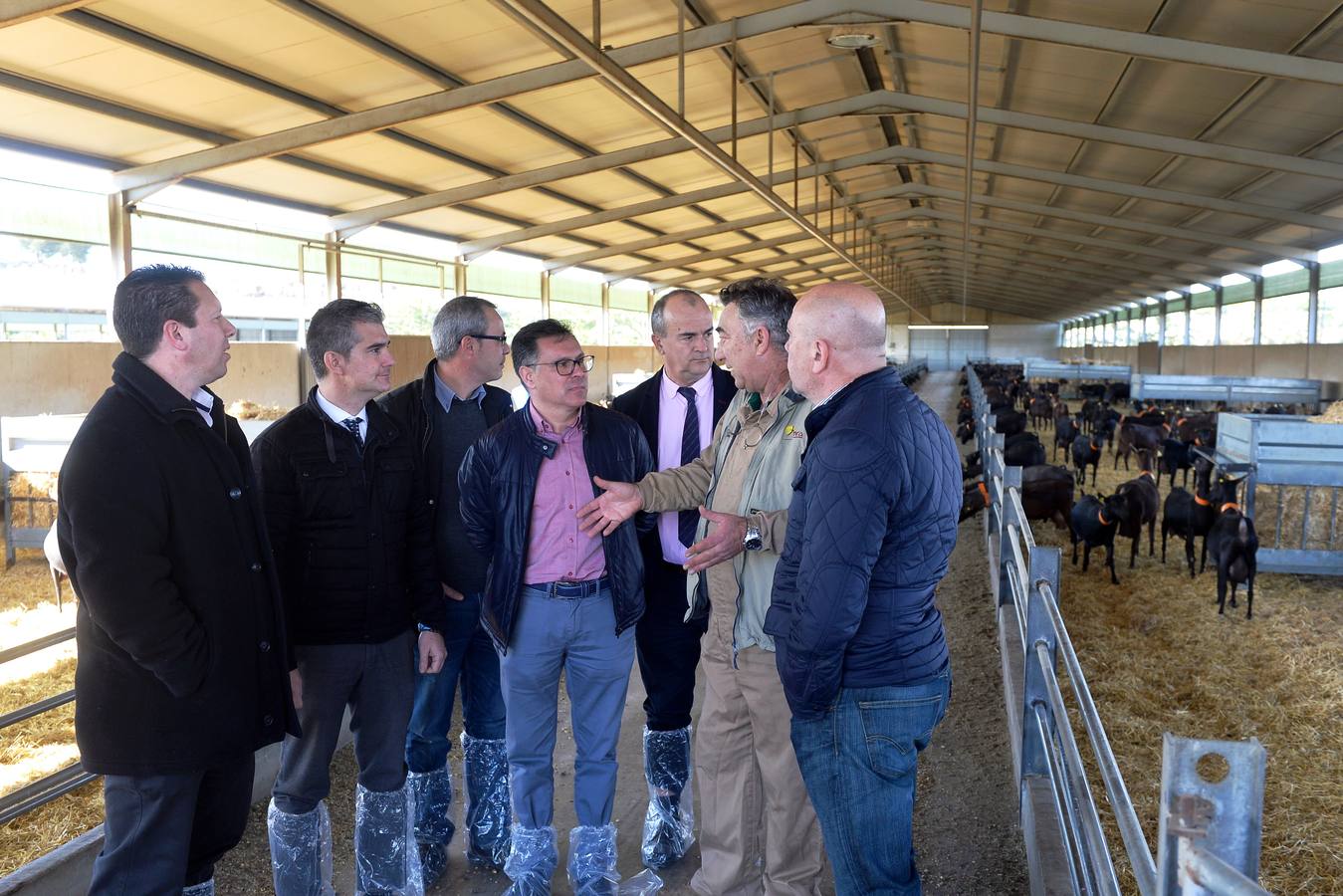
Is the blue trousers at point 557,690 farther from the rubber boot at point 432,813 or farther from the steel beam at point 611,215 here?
the steel beam at point 611,215

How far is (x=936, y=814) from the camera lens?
3795 millimetres

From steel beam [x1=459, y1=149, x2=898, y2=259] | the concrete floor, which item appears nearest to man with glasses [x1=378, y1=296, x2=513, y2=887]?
the concrete floor

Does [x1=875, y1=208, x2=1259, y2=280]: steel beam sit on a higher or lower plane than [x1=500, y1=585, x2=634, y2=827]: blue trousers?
higher

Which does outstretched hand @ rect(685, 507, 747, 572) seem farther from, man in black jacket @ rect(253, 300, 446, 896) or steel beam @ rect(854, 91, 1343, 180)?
steel beam @ rect(854, 91, 1343, 180)

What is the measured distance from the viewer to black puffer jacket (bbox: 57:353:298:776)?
2.17 meters

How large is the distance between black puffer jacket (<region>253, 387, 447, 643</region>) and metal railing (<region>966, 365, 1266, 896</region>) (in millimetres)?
1997

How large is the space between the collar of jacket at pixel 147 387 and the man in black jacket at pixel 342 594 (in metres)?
0.56

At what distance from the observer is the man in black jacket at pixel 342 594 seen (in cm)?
286

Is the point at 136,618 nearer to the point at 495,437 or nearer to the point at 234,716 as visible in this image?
the point at 234,716

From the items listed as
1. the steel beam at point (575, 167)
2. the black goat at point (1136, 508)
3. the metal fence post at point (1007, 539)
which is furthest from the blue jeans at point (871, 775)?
the steel beam at point (575, 167)

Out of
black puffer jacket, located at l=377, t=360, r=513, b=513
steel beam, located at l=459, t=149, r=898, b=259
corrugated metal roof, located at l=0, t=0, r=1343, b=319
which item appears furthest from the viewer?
steel beam, located at l=459, t=149, r=898, b=259

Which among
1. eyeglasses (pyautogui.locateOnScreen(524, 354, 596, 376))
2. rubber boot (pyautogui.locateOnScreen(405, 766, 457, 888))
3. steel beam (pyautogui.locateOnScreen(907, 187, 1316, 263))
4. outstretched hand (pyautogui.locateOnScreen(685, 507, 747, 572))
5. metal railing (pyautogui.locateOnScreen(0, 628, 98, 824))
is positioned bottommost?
rubber boot (pyautogui.locateOnScreen(405, 766, 457, 888))

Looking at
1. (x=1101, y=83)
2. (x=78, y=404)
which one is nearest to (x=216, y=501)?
(x=78, y=404)

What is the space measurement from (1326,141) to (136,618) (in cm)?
1369
